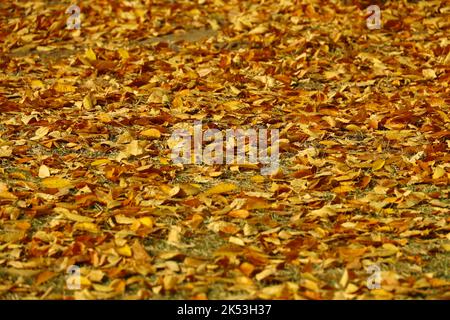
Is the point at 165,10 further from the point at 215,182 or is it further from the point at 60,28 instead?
the point at 215,182

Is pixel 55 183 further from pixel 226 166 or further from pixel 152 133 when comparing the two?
pixel 226 166

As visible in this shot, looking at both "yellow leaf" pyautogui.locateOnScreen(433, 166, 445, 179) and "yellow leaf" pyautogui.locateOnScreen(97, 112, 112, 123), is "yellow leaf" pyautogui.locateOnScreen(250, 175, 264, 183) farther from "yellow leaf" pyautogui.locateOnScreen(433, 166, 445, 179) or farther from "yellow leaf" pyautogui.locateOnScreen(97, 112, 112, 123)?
"yellow leaf" pyautogui.locateOnScreen(97, 112, 112, 123)

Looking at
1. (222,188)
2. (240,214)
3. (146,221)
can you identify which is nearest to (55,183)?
(146,221)

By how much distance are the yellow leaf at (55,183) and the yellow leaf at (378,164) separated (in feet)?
6.23

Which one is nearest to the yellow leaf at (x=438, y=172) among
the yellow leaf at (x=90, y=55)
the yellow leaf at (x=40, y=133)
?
the yellow leaf at (x=40, y=133)

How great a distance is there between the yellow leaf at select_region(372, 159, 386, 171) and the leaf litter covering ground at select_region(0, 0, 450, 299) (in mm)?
10

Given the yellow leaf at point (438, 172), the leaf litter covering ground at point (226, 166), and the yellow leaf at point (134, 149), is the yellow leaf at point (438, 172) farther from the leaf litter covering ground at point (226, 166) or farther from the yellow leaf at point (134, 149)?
the yellow leaf at point (134, 149)

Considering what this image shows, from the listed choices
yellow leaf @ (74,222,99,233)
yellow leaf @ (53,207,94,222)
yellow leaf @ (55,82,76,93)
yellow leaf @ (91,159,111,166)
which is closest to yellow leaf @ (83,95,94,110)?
yellow leaf @ (55,82,76,93)

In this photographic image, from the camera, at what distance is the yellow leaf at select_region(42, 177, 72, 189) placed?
4.33 meters

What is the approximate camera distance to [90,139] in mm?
4988

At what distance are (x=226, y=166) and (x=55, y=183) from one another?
1.08 metres

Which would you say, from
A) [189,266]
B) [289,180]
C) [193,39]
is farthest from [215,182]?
[193,39]
